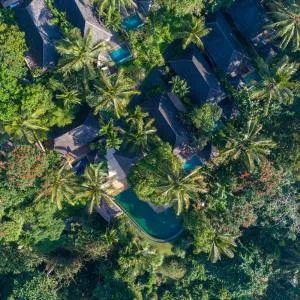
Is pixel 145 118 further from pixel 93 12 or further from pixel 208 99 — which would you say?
pixel 93 12

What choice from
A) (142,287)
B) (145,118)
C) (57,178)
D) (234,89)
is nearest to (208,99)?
(234,89)

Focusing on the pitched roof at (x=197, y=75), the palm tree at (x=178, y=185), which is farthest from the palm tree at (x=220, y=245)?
the pitched roof at (x=197, y=75)

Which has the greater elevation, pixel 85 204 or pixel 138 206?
pixel 85 204

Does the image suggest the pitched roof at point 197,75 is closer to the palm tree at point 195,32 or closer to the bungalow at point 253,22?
the palm tree at point 195,32

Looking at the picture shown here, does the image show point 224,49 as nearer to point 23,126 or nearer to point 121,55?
point 121,55

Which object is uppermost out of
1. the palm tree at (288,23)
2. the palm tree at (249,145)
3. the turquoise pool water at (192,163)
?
the palm tree at (288,23)

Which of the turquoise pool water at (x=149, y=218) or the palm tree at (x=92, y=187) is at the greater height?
the palm tree at (x=92, y=187)

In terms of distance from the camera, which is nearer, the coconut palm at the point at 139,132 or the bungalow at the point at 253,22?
the coconut palm at the point at 139,132
